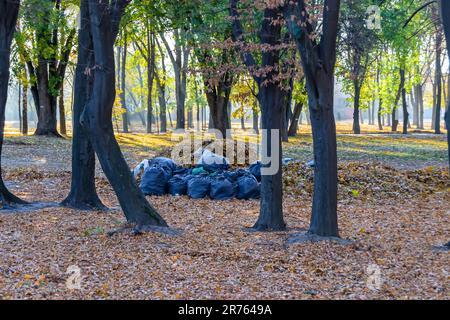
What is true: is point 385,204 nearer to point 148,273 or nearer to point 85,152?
point 85,152

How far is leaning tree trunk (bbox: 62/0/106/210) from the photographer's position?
9.05m

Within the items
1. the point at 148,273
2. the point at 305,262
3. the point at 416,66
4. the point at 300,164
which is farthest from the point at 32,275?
the point at 416,66

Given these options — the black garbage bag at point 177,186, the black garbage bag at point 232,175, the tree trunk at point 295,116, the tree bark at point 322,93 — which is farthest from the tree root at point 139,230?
the tree trunk at point 295,116

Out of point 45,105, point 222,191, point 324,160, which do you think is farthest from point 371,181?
point 45,105

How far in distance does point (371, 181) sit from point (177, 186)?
14.2 feet

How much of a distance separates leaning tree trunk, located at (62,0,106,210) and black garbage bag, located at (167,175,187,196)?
206 cm

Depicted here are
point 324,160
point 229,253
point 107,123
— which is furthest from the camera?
point 107,123

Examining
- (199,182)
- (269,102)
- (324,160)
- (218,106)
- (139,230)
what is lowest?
(139,230)

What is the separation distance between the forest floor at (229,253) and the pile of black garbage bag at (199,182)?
1.16ft

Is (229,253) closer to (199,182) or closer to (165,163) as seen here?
(199,182)

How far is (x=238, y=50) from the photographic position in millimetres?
8359

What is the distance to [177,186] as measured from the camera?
1155cm

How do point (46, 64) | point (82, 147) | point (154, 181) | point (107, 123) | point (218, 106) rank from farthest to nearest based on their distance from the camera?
point (46, 64) → point (218, 106) → point (154, 181) → point (82, 147) → point (107, 123)

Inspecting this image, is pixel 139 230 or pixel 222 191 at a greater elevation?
pixel 222 191
